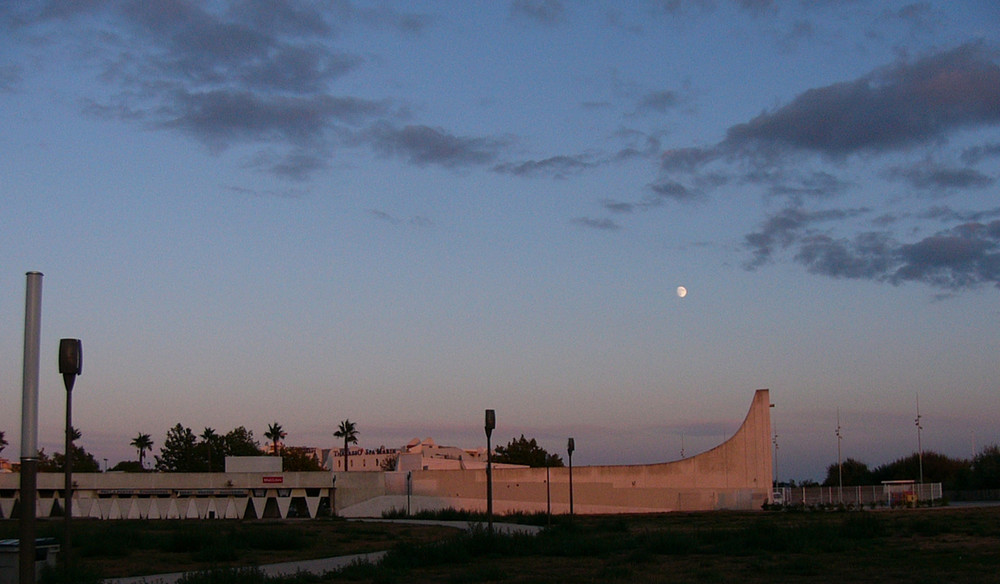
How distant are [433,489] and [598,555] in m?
60.0

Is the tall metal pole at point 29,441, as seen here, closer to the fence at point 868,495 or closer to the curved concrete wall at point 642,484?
the curved concrete wall at point 642,484

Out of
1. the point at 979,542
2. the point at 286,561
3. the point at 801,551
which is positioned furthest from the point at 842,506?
the point at 286,561

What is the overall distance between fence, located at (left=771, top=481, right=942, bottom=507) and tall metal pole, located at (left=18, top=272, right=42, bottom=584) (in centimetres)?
6426

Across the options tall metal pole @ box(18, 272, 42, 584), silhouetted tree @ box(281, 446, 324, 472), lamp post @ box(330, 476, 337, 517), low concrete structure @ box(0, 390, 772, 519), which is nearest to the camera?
tall metal pole @ box(18, 272, 42, 584)

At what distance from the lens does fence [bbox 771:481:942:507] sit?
68750 millimetres

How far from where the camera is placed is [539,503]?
77.2 metres

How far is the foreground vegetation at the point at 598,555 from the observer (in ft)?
60.4

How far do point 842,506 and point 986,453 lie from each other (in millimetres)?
47590

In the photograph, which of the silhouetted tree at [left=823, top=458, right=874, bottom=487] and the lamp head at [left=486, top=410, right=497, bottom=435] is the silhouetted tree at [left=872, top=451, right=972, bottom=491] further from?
the lamp head at [left=486, top=410, right=497, bottom=435]

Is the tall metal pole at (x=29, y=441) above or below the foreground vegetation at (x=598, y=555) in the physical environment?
above

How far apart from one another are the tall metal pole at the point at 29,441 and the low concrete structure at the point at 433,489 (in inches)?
2592

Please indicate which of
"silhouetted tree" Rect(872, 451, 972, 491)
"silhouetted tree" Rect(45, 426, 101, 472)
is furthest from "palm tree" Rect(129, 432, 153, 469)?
"silhouetted tree" Rect(872, 451, 972, 491)

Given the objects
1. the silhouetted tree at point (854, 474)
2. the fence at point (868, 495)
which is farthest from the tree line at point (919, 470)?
the fence at point (868, 495)

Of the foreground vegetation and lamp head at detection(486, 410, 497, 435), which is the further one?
lamp head at detection(486, 410, 497, 435)
